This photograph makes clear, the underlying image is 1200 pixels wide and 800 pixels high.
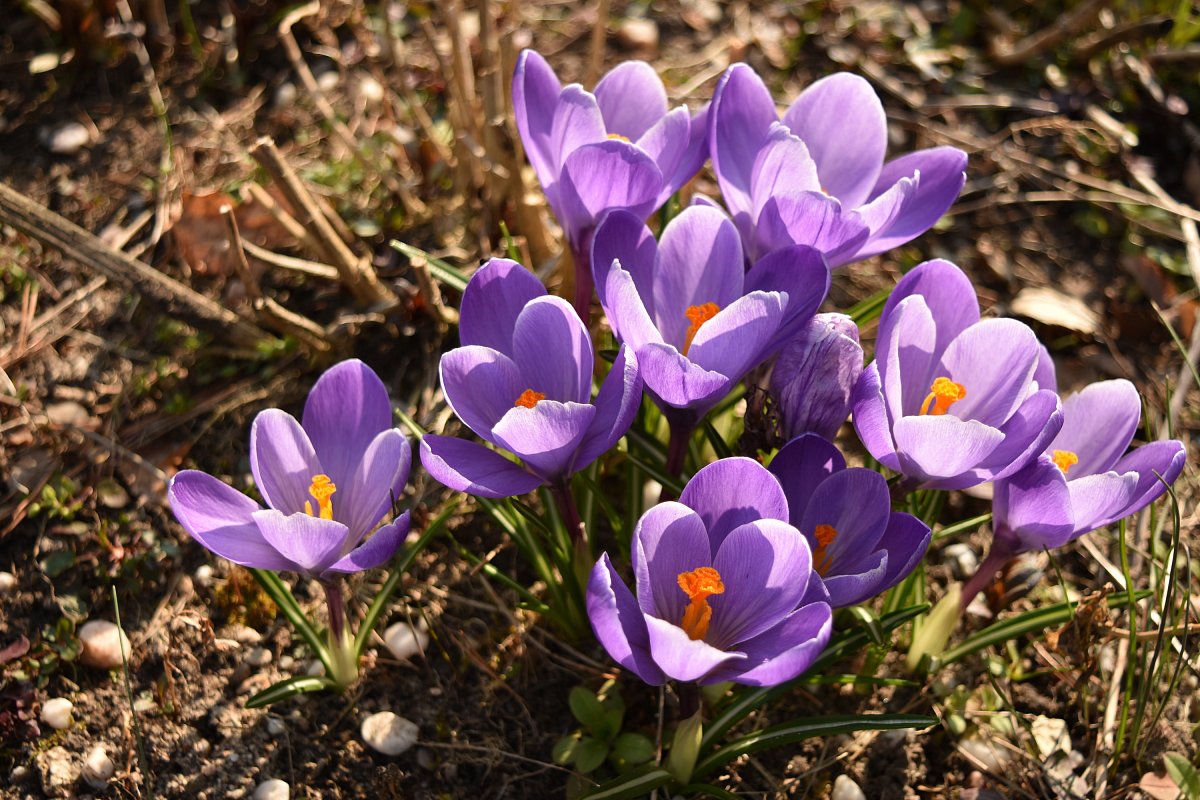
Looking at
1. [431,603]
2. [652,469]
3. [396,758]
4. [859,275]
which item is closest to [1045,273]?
[859,275]

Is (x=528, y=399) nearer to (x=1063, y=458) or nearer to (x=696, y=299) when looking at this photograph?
(x=696, y=299)

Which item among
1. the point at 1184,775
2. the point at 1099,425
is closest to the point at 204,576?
the point at 1099,425

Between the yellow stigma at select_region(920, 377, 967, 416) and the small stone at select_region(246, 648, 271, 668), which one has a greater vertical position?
the yellow stigma at select_region(920, 377, 967, 416)

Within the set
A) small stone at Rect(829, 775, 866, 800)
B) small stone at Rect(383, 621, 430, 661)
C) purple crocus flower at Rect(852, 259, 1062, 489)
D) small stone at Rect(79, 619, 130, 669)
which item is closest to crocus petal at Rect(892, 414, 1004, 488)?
purple crocus flower at Rect(852, 259, 1062, 489)

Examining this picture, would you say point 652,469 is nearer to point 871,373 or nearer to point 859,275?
point 871,373

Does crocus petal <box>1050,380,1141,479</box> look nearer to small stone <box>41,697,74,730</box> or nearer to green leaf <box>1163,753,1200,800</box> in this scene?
green leaf <box>1163,753,1200,800</box>
